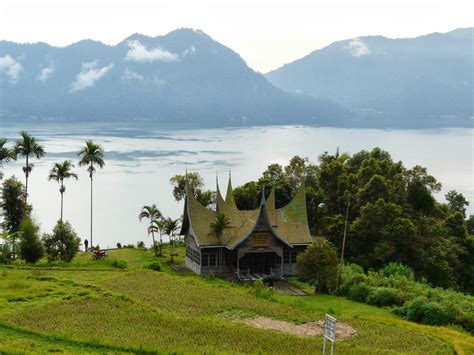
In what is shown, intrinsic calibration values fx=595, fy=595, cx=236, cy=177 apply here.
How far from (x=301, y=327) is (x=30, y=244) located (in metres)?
18.2

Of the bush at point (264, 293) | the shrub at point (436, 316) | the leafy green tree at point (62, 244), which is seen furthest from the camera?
the leafy green tree at point (62, 244)

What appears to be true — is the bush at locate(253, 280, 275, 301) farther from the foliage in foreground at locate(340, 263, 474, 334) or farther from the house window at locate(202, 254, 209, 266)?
the house window at locate(202, 254, 209, 266)

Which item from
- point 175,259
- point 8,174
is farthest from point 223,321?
point 8,174

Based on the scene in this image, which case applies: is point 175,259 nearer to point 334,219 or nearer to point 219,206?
point 219,206

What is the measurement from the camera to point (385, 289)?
3053 centimetres

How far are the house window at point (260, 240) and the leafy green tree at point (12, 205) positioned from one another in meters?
16.3

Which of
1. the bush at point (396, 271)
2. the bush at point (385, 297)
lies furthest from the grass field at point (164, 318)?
the bush at point (396, 271)

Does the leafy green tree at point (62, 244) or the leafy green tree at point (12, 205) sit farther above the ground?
the leafy green tree at point (12, 205)

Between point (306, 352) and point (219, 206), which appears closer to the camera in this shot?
point (306, 352)

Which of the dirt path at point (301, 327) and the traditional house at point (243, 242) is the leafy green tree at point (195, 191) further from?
the dirt path at point (301, 327)

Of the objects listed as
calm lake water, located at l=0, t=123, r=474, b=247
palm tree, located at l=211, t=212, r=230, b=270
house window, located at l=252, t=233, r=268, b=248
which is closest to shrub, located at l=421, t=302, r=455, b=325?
house window, located at l=252, t=233, r=268, b=248

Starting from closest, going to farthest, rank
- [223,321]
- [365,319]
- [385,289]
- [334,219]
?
1. [223,321]
2. [365,319]
3. [385,289]
4. [334,219]

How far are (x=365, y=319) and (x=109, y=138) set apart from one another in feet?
513

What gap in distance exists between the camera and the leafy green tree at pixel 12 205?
40.4 metres
